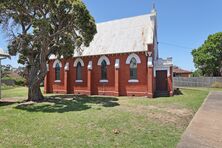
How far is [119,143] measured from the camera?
7.64m

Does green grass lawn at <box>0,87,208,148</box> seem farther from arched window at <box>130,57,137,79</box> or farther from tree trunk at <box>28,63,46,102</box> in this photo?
arched window at <box>130,57,137,79</box>

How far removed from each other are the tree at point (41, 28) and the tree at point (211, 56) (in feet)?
125

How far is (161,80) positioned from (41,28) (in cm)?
1322

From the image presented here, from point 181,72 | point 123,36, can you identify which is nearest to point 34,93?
point 123,36

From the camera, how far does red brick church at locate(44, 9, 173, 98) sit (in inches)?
935

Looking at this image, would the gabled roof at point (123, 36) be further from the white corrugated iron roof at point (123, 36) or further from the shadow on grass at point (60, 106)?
the shadow on grass at point (60, 106)

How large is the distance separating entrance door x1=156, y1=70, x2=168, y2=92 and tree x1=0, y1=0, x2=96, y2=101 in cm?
934

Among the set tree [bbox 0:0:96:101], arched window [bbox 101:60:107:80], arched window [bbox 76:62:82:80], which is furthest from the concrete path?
arched window [bbox 76:62:82:80]

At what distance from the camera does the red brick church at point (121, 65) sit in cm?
2375

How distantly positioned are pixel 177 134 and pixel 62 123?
4738 millimetres

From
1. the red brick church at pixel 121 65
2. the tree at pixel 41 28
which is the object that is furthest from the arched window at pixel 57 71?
the tree at pixel 41 28

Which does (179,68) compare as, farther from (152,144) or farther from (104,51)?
(152,144)

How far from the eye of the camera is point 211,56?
2005 inches

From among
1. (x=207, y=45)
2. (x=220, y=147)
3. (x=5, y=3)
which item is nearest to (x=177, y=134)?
(x=220, y=147)
